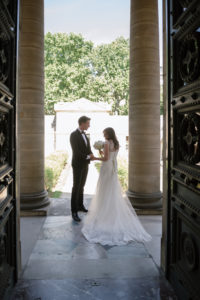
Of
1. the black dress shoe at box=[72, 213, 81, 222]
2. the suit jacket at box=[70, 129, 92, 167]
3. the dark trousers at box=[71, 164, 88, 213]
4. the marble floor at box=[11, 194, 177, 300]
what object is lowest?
the marble floor at box=[11, 194, 177, 300]

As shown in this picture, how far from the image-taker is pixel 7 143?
3664mm

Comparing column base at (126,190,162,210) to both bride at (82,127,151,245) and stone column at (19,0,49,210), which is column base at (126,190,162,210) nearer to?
bride at (82,127,151,245)

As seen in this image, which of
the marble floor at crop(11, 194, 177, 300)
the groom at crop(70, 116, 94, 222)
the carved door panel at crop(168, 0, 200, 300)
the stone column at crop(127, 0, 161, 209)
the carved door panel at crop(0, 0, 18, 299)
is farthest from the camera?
the stone column at crop(127, 0, 161, 209)

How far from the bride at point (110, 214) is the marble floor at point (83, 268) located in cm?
26

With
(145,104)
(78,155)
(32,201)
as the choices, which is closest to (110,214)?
(78,155)

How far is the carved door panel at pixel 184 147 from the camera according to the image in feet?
9.84

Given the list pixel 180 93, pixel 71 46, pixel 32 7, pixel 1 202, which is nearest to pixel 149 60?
pixel 32 7

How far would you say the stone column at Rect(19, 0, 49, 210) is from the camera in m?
7.49

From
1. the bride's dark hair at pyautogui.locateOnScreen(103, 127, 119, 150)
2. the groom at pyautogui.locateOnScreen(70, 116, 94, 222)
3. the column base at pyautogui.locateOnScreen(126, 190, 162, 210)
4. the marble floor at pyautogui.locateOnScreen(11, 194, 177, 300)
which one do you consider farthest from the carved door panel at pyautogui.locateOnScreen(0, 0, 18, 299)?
the column base at pyautogui.locateOnScreen(126, 190, 162, 210)

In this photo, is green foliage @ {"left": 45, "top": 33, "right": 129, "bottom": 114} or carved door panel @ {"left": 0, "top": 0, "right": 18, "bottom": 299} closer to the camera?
carved door panel @ {"left": 0, "top": 0, "right": 18, "bottom": 299}

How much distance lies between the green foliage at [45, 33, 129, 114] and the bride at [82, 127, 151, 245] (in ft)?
133

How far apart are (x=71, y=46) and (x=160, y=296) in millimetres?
49323

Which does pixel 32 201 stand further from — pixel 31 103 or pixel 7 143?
pixel 7 143

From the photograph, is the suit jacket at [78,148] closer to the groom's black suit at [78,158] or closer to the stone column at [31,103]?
the groom's black suit at [78,158]
